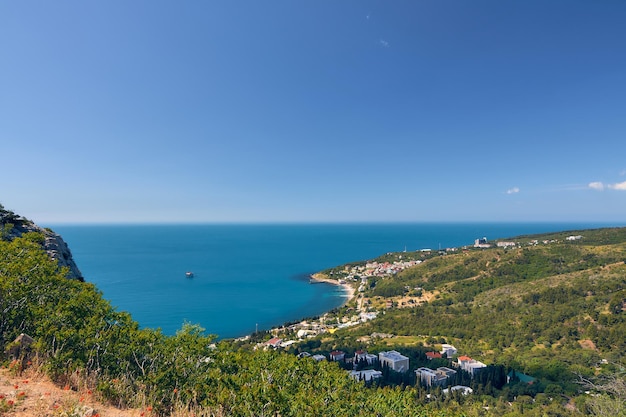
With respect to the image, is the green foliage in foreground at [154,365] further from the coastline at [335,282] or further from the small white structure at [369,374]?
the coastline at [335,282]

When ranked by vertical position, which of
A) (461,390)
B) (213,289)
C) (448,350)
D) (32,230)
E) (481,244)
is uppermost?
(32,230)

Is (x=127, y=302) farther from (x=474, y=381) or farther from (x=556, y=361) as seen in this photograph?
(x=556, y=361)

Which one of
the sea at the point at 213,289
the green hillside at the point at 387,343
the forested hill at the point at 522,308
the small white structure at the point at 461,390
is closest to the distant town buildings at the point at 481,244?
the forested hill at the point at 522,308

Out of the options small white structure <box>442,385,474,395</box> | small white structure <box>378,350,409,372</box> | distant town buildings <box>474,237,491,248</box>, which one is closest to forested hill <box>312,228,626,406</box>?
small white structure <box>442,385,474,395</box>

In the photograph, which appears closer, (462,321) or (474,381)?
(474,381)

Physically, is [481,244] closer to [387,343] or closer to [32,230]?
[387,343]

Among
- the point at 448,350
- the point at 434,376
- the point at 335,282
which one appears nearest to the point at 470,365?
the point at 434,376

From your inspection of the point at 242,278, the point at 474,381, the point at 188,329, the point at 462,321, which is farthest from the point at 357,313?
→ the point at 188,329

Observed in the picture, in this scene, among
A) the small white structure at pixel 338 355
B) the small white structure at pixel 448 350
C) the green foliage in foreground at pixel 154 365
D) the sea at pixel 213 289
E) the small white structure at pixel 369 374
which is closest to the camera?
the green foliage in foreground at pixel 154 365
